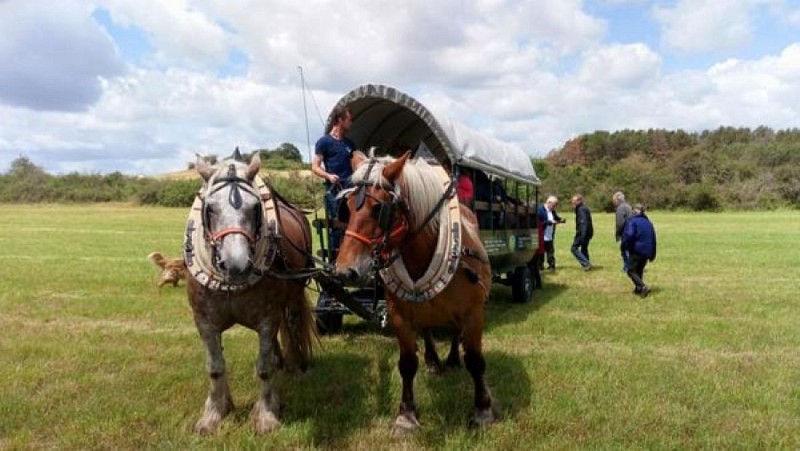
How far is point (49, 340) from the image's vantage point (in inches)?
331

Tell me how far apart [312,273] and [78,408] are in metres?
2.34

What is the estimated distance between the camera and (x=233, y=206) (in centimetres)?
432

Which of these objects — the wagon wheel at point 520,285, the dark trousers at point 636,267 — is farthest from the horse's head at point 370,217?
the dark trousers at point 636,267

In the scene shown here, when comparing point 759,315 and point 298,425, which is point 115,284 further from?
point 759,315

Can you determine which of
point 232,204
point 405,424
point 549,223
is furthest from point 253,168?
point 549,223

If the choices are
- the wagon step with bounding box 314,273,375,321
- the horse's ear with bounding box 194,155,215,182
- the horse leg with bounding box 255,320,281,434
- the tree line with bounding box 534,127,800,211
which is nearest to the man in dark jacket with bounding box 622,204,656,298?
the wagon step with bounding box 314,273,375,321

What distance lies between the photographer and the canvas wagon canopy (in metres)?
7.83

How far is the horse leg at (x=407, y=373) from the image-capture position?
509 centimetres

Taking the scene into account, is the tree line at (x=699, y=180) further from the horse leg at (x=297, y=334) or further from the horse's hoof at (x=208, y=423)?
the horse's hoof at (x=208, y=423)

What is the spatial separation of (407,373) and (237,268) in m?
1.77

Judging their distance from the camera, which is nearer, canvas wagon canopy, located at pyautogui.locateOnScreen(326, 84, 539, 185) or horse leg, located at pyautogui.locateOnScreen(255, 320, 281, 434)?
horse leg, located at pyautogui.locateOnScreen(255, 320, 281, 434)

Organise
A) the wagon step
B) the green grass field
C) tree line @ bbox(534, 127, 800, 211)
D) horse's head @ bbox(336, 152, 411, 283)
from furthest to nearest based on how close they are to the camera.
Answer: tree line @ bbox(534, 127, 800, 211) → the wagon step → the green grass field → horse's head @ bbox(336, 152, 411, 283)

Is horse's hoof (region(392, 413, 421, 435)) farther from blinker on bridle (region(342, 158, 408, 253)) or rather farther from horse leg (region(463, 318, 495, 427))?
blinker on bridle (region(342, 158, 408, 253))

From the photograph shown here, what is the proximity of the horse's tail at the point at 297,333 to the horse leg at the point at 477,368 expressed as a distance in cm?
192
